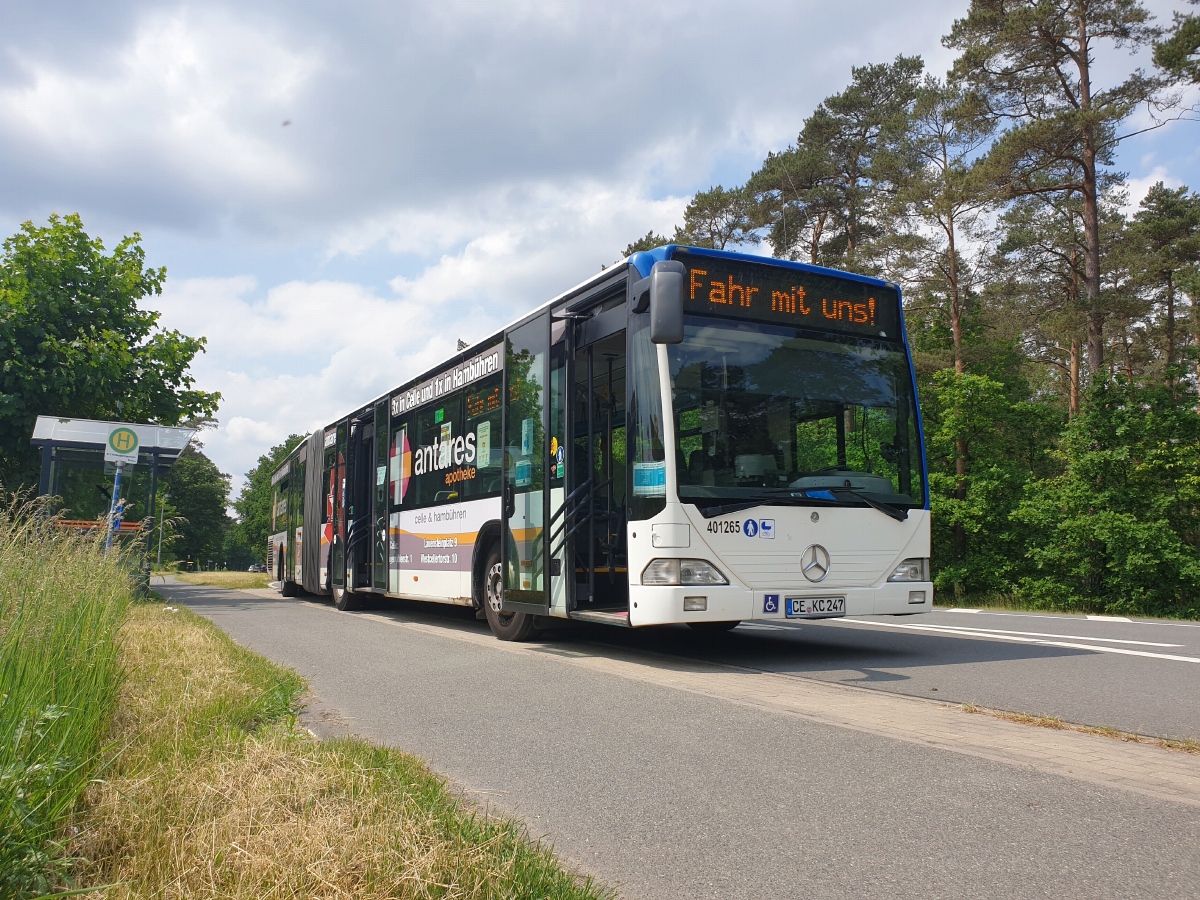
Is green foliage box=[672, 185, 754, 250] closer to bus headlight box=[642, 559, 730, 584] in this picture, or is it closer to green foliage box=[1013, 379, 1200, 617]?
green foliage box=[1013, 379, 1200, 617]

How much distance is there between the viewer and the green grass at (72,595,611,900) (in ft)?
9.27

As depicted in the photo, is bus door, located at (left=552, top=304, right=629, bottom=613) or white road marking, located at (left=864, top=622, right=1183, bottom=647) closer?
bus door, located at (left=552, top=304, right=629, bottom=613)

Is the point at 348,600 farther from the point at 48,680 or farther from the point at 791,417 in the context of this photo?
the point at 48,680

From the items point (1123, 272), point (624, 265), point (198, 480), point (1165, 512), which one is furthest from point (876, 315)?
point (198, 480)

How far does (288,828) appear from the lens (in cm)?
312

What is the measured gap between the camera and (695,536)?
7.74m

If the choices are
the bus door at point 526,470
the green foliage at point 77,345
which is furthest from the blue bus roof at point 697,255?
the green foliage at point 77,345

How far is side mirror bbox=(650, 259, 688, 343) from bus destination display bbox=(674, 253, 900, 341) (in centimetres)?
A: 73

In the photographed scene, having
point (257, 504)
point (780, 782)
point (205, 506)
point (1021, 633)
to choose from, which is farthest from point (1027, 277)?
point (257, 504)

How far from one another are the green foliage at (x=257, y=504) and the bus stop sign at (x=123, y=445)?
86.0m

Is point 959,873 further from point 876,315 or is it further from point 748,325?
point 876,315

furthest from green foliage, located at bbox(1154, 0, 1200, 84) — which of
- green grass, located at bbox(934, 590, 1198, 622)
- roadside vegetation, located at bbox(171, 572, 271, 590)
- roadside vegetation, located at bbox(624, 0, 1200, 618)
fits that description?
roadside vegetation, located at bbox(171, 572, 271, 590)

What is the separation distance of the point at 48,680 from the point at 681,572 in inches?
183

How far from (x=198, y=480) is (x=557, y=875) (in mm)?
84879
